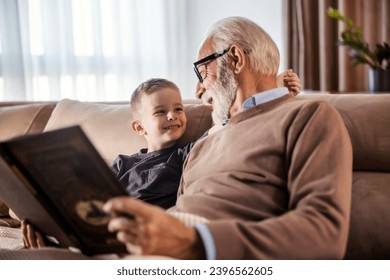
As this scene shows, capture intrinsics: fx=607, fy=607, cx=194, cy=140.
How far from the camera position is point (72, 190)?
1.03 m

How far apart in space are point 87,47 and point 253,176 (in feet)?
9.31

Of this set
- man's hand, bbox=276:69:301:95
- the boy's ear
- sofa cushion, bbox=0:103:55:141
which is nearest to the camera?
man's hand, bbox=276:69:301:95

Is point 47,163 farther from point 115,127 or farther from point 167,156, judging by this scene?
point 115,127

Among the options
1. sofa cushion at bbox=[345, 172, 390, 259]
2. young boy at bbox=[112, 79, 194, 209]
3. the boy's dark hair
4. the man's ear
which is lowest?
sofa cushion at bbox=[345, 172, 390, 259]

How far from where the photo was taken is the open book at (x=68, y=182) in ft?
3.19

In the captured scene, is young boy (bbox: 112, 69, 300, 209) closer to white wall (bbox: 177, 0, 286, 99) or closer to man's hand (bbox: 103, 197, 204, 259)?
man's hand (bbox: 103, 197, 204, 259)

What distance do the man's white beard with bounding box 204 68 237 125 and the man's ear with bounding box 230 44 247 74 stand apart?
0.02m

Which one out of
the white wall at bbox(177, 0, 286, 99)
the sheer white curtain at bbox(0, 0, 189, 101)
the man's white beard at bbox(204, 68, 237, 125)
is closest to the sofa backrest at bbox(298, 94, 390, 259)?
the man's white beard at bbox(204, 68, 237, 125)

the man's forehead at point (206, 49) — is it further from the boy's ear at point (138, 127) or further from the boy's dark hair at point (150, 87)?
the boy's ear at point (138, 127)

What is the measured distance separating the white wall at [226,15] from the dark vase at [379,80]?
716mm

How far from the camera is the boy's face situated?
169 centimetres

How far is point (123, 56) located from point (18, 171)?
2.97 metres

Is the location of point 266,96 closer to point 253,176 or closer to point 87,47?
point 253,176
